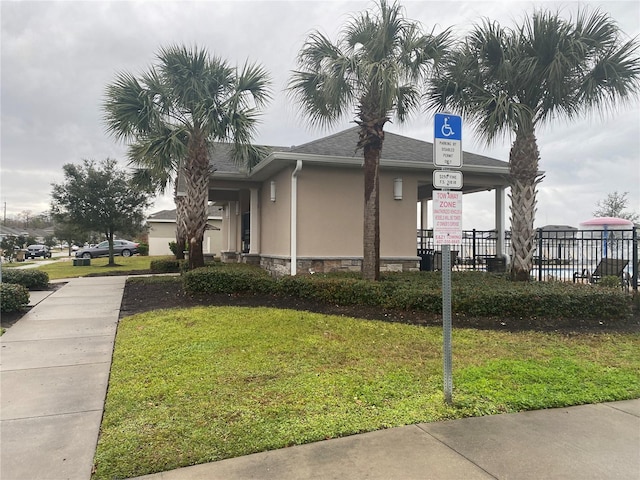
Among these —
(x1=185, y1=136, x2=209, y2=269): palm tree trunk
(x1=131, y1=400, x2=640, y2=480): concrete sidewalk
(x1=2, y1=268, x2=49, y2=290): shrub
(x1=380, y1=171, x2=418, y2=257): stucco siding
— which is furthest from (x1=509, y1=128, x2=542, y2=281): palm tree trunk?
(x1=2, y1=268, x2=49, y2=290): shrub

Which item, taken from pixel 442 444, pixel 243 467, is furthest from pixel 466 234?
pixel 243 467

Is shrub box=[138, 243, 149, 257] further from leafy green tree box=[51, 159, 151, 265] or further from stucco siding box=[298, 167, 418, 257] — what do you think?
stucco siding box=[298, 167, 418, 257]

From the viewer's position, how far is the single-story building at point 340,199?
442 inches

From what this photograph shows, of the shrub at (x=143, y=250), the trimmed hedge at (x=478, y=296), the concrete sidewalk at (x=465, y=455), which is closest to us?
the concrete sidewalk at (x=465, y=455)

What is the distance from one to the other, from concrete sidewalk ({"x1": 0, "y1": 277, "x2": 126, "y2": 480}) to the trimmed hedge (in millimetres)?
4015

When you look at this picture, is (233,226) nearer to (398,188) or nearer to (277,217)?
(277,217)

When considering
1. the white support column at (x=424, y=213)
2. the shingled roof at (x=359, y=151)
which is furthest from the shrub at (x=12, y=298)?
the white support column at (x=424, y=213)

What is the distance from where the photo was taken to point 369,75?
8406 millimetres

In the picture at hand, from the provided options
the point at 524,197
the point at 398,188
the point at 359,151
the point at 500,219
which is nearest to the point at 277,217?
the point at 359,151

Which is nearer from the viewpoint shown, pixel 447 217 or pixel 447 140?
pixel 447 217

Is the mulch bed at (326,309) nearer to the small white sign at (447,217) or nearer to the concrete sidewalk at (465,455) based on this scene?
the concrete sidewalk at (465,455)

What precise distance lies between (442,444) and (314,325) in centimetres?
386

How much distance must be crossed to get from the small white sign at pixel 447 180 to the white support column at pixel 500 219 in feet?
33.0

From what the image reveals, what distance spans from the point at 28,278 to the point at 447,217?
12480 millimetres
